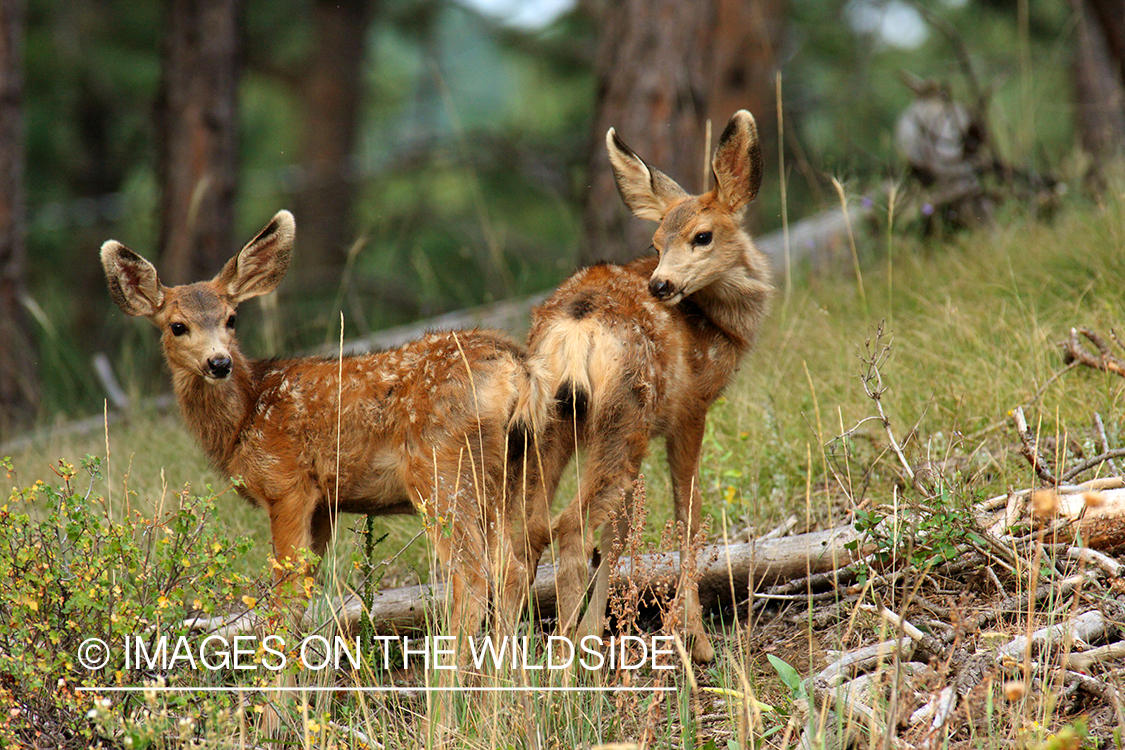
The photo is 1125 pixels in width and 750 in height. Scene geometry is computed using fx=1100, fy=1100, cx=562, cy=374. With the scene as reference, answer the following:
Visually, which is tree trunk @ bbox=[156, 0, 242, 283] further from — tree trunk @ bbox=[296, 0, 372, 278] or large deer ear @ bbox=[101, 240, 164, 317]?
tree trunk @ bbox=[296, 0, 372, 278]

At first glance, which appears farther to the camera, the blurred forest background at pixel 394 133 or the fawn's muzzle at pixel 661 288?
the blurred forest background at pixel 394 133

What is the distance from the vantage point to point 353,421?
442cm

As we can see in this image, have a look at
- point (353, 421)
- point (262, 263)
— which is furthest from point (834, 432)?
point (262, 263)

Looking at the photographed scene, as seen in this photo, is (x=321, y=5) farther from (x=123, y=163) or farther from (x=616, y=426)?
(x=616, y=426)

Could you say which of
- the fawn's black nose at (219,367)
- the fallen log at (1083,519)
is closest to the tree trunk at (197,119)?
the fawn's black nose at (219,367)

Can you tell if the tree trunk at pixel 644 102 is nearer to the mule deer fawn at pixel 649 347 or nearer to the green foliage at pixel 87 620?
the mule deer fawn at pixel 649 347

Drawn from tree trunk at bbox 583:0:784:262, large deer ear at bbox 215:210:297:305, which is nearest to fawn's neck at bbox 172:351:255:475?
large deer ear at bbox 215:210:297:305

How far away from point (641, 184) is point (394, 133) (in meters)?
21.0

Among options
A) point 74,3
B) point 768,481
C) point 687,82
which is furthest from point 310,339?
point 74,3

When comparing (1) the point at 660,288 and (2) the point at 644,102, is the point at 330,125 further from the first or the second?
(1) the point at 660,288

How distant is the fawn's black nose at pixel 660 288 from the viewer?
13.8 feet

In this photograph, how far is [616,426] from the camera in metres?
4.06

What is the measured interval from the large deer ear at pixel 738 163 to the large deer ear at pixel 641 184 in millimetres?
280

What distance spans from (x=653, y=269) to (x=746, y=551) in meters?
1.23
